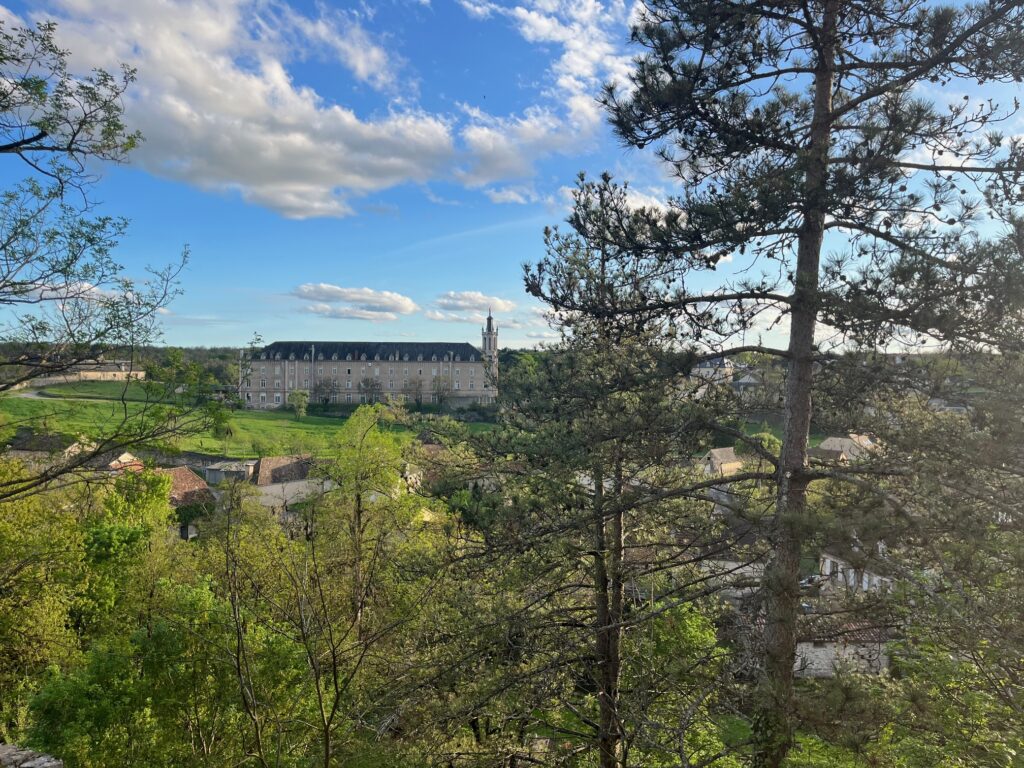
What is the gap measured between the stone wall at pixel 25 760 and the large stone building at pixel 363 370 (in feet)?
266

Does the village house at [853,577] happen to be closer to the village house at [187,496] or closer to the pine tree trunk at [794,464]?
the pine tree trunk at [794,464]

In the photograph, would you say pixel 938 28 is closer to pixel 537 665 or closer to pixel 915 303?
pixel 915 303

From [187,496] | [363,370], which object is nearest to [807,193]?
[187,496]

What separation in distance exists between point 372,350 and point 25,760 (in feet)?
284

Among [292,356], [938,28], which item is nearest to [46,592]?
[938,28]

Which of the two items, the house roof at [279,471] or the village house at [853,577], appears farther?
the house roof at [279,471]

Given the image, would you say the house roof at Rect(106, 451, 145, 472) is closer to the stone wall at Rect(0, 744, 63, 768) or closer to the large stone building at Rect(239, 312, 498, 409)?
the stone wall at Rect(0, 744, 63, 768)

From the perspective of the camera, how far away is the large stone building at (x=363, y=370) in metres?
88.3

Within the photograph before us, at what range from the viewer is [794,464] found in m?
5.01

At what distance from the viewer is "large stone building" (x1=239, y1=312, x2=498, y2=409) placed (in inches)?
3477

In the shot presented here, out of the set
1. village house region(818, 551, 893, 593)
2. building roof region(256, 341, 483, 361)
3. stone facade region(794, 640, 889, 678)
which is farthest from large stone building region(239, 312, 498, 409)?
village house region(818, 551, 893, 593)

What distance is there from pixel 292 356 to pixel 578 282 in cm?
8864

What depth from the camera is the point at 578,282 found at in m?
6.43

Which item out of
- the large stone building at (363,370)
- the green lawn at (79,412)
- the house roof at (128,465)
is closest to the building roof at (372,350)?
the large stone building at (363,370)
